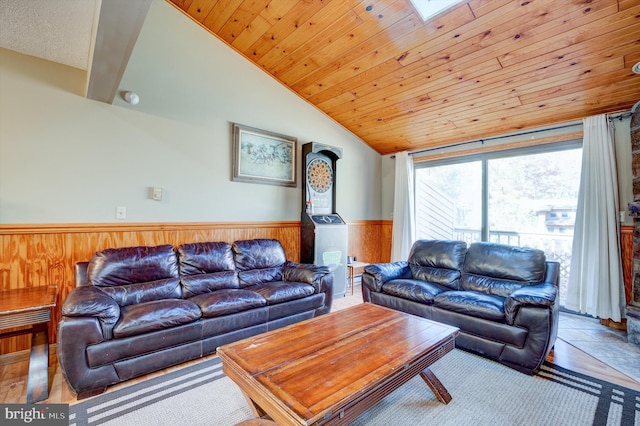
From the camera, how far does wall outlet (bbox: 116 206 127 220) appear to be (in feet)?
9.40

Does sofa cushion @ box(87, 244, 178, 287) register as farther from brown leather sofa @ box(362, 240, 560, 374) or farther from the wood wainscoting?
brown leather sofa @ box(362, 240, 560, 374)

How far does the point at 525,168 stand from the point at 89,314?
4.93 m

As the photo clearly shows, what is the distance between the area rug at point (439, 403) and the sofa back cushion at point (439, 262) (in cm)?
110

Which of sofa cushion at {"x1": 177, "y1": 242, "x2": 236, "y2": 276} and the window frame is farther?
the window frame

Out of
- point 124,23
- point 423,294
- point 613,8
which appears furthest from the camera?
point 423,294

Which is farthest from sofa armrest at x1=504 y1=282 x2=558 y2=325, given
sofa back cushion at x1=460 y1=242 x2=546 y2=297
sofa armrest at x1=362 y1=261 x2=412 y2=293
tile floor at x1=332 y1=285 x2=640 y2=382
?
sofa armrest at x1=362 y1=261 x2=412 y2=293

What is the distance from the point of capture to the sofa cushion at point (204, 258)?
2.94 metres

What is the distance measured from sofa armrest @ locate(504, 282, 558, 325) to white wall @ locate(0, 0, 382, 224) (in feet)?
9.24

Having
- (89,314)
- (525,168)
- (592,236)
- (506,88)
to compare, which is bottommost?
(89,314)

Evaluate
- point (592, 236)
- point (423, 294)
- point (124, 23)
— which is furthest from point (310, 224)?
point (592, 236)

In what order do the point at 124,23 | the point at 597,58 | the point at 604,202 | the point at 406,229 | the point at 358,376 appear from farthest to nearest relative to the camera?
the point at 406,229 → the point at 604,202 → the point at 597,58 → the point at 124,23 → the point at 358,376

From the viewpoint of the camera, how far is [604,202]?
316 centimetres

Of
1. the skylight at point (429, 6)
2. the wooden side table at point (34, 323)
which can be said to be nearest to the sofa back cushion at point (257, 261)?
the wooden side table at point (34, 323)

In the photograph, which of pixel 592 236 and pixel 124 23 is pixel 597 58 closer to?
pixel 592 236
